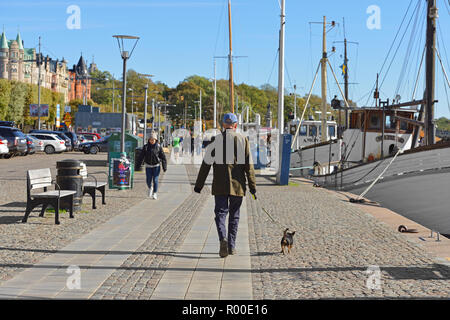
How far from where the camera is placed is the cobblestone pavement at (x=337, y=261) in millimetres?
6891

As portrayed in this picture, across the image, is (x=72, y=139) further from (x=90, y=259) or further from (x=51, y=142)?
(x=90, y=259)

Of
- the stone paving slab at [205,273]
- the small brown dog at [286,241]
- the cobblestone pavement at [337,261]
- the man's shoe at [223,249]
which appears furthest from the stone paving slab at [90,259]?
the small brown dog at [286,241]

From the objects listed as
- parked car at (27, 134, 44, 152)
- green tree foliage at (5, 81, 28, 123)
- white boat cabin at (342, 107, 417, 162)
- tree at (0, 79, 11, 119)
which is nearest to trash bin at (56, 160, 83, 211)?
white boat cabin at (342, 107, 417, 162)

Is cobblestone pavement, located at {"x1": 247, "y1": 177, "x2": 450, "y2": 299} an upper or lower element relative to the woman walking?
lower

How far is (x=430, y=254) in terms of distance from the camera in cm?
940

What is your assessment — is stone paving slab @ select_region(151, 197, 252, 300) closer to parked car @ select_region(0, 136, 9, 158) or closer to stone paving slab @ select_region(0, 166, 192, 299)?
stone paving slab @ select_region(0, 166, 192, 299)

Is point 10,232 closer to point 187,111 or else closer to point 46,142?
point 46,142

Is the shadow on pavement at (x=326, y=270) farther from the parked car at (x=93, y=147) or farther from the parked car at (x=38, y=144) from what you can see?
the parked car at (x=93, y=147)

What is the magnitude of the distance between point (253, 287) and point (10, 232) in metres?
5.27

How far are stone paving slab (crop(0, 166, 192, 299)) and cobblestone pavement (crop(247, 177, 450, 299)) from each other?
1.73 m

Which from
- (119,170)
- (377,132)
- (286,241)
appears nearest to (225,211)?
(286,241)

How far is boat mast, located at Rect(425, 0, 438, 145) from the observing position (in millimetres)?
24703

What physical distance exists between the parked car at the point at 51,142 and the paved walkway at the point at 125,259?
40.2 m

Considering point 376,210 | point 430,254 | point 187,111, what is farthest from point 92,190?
point 187,111
